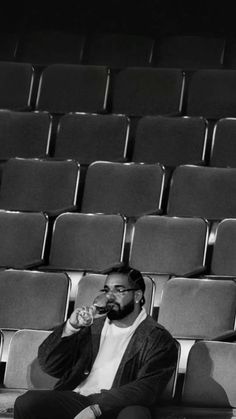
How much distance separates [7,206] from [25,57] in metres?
0.75

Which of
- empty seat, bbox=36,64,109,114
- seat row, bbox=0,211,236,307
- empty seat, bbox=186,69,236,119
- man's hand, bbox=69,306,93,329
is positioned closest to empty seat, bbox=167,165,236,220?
seat row, bbox=0,211,236,307

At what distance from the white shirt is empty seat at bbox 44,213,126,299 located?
1.39 feet

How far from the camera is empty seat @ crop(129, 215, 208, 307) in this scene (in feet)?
6.45

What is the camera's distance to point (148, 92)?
252cm

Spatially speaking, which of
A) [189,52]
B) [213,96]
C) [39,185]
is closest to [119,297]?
[39,185]

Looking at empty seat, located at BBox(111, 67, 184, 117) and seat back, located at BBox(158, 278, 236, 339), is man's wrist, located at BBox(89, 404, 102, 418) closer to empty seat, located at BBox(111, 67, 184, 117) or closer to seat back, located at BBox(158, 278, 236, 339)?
seat back, located at BBox(158, 278, 236, 339)

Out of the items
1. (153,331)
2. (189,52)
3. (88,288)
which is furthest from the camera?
(189,52)

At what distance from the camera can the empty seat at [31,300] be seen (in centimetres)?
184

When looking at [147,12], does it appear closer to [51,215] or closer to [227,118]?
[227,118]

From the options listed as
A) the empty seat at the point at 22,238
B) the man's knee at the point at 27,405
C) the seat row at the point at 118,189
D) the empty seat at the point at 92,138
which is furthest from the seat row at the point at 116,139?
the man's knee at the point at 27,405

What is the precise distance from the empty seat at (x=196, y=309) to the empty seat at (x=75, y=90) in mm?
842

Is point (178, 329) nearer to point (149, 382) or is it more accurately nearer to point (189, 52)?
point (149, 382)

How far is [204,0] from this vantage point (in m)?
2.94

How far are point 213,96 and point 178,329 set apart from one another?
854 millimetres
